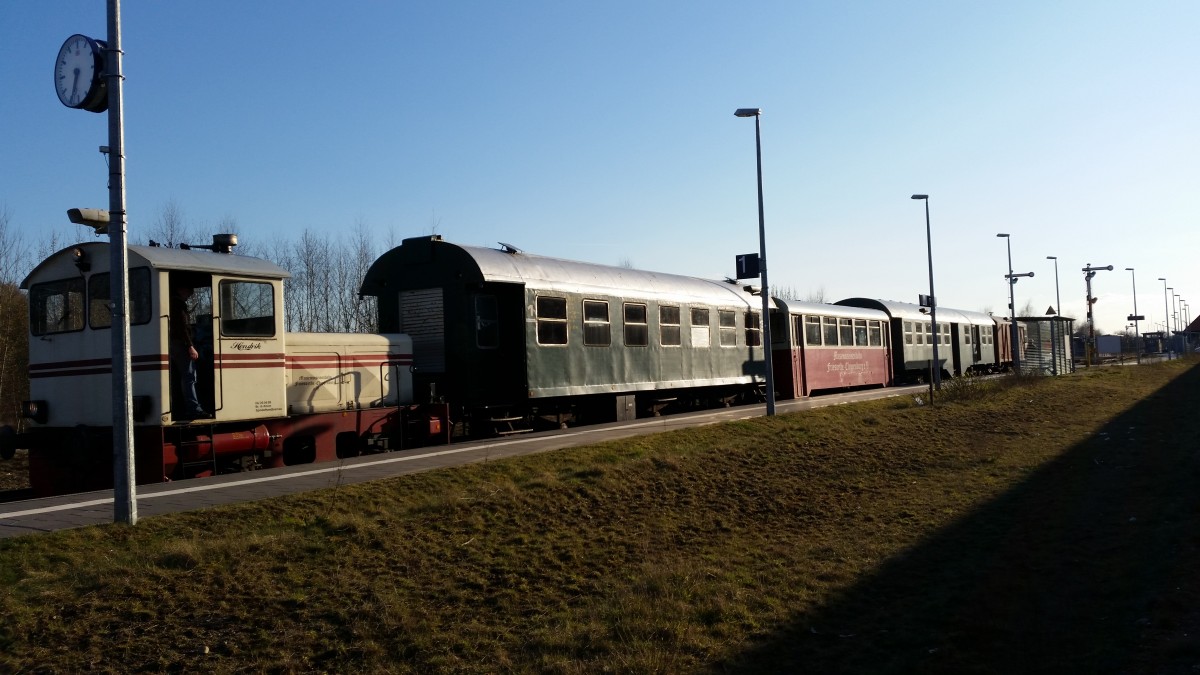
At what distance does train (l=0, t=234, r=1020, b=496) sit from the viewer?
11.8 metres

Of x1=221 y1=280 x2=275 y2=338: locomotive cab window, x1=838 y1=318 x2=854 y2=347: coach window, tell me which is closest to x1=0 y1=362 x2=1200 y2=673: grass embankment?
x1=221 y1=280 x2=275 y2=338: locomotive cab window

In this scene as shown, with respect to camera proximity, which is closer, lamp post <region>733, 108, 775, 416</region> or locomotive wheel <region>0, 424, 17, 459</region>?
locomotive wheel <region>0, 424, 17, 459</region>

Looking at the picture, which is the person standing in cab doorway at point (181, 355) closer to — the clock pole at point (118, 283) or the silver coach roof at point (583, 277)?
the clock pole at point (118, 283)

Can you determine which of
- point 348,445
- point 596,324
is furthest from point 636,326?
point 348,445

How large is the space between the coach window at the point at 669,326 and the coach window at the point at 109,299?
38.3ft

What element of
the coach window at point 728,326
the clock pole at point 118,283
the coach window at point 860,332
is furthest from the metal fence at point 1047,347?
the clock pole at point 118,283

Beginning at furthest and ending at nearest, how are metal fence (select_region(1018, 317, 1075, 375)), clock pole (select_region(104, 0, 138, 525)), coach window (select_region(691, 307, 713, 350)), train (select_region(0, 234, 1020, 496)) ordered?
1. metal fence (select_region(1018, 317, 1075, 375))
2. coach window (select_region(691, 307, 713, 350))
3. train (select_region(0, 234, 1020, 496))
4. clock pole (select_region(104, 0, 138, 525))

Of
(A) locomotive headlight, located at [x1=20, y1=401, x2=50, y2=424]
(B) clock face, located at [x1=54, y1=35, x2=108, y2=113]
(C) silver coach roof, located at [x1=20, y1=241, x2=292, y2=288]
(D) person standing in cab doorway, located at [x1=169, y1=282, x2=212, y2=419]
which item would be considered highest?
Result: (B) clock face, located at [x1=54, y1=35, x2=108, y2=113]

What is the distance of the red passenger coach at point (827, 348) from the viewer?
26312 millimetres

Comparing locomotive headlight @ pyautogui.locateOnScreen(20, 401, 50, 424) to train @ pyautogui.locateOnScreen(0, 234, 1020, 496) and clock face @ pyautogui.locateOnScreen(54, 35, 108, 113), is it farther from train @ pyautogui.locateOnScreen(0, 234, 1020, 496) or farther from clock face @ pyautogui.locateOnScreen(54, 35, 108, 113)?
clock face @ pyautogui.locateOnScreen(54, 35, 108, 113)

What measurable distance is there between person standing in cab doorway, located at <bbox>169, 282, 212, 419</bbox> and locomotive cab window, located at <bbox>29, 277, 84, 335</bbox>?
1.51 m

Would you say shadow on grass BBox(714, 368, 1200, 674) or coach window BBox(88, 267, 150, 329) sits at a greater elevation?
coach window BBox(88, 267, 150, 329)

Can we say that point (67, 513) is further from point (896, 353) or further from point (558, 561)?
point (896, 353)

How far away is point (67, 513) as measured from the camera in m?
9.18
